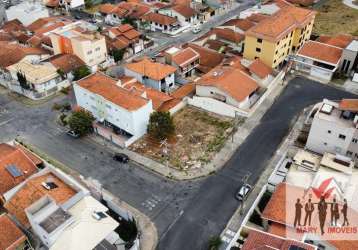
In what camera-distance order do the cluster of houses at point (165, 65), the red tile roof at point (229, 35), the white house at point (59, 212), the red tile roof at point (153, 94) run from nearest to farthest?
the white house at point (59, 212) < the cluster of houses at point (165, 65) < the red tile roof at point (153, 94) < the red tile roof at point (229, 35)

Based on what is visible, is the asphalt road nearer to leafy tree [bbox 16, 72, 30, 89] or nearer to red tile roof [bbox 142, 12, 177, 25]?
red tile roof [bbox 142, 12, 177, 25]

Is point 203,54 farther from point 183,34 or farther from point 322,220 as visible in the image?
point 322,220

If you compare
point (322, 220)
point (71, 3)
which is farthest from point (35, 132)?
point (71, 3)

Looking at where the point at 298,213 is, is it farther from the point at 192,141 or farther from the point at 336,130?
the point at 192,141

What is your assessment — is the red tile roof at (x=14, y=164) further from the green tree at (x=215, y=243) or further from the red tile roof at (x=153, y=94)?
the green tree at (x=215, y=243)

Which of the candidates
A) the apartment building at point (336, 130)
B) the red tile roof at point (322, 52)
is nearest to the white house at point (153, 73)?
the red tile roof at point (322, 52)

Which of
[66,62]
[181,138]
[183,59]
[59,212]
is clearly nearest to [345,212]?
[181,138]
